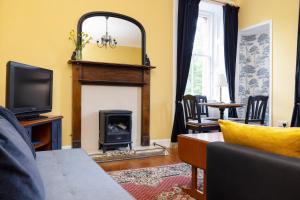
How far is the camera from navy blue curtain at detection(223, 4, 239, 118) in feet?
17.3

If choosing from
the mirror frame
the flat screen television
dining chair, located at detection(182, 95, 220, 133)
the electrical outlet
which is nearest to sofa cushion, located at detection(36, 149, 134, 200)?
the flat screen television

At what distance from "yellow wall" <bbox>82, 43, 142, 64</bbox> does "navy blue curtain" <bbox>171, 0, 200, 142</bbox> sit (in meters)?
0.83

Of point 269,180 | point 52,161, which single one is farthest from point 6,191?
point 52,161

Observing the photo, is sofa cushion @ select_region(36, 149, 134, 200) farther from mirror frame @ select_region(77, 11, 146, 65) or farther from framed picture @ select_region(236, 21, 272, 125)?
framed picture @ select_region(236, 21, 272, 125)

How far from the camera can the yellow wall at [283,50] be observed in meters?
4.34

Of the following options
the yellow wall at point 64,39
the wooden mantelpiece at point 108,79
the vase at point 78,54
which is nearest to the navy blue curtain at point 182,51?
the yellow wall at point 64,39

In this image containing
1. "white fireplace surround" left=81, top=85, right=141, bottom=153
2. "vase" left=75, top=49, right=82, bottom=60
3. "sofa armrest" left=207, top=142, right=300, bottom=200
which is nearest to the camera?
"sofa armrest" left=207, top=142, right=300, bottom=200

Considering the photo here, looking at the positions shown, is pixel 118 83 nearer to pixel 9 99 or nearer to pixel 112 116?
pixel 112 116

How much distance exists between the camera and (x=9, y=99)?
2662mm

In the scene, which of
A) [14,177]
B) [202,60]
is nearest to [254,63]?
[202,60]

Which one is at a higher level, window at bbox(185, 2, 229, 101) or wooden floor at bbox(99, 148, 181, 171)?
window at bbox(185, 2, 229, 101)

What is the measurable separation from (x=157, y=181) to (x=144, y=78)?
2.19m

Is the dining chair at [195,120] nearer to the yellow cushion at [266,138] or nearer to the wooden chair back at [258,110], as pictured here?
the wooden chair back at [258,110]

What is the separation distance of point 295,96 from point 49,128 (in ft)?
12.9
